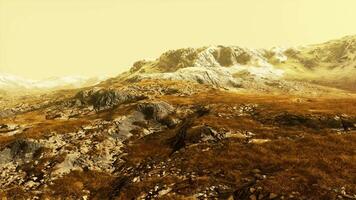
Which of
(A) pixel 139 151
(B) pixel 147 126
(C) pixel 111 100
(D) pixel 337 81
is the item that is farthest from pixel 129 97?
(D) pixel 337 81

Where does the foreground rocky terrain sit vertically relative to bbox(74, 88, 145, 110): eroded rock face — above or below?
above

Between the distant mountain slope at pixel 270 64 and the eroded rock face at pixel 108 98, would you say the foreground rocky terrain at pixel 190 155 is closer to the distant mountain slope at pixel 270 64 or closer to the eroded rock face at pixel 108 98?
the eroded rock face at pixel 108 98

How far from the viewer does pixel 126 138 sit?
4244cm

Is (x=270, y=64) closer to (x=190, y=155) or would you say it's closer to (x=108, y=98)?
(x=108, y=98)

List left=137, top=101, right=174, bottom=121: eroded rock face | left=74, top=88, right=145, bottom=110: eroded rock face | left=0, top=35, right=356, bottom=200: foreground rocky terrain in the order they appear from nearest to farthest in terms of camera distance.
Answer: left=0, top=35, right=356, bottom=200: foreground rocky terrain, left=137, top=101, right=174, bottom=121: eroded rock face, left=74, top=88, right=145, bottom=110: eroded rock face

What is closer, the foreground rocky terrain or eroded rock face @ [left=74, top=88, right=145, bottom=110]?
the foreground rocky terrain

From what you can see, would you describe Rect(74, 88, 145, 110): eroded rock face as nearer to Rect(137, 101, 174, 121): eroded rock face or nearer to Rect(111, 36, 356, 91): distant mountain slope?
Rect(137, 101, 174, 121): eroded rock face

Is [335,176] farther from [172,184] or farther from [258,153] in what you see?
[172,184]

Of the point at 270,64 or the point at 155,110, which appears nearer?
the point at 155,110

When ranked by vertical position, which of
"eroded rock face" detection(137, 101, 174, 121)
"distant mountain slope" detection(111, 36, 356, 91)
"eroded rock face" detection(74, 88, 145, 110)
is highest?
"eroded rock face" detection(137, 101, 174, 121)

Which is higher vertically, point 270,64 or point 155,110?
point 155,110

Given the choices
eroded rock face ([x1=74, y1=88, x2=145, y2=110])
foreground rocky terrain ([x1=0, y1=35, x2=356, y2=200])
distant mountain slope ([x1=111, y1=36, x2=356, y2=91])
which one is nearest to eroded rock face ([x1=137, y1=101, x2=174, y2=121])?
foreground rocky terrain ([x1=0, y1=35, x2=356, y2=200])

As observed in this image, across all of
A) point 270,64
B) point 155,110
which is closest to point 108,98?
point 155,110

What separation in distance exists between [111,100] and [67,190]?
36994mm
